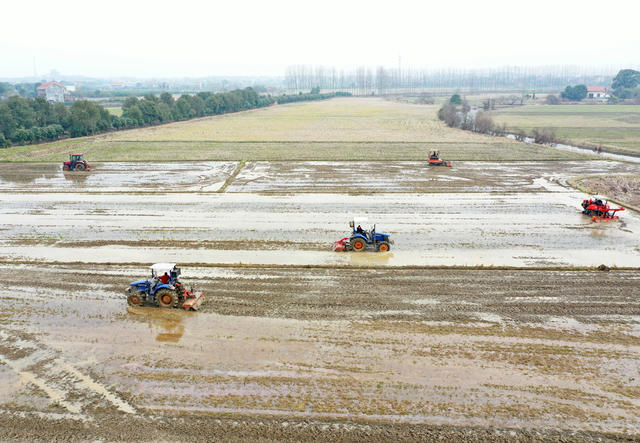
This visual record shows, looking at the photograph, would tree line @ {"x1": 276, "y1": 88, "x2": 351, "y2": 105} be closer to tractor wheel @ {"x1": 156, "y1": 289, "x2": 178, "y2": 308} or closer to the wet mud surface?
the wet mud surface

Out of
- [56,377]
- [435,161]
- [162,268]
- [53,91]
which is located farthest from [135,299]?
[53,91]

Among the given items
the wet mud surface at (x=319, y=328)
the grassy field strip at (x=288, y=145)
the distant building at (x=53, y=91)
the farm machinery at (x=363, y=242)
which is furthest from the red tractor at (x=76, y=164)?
the distant building at (x=53, y=91)

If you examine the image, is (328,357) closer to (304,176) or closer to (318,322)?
(318,322)

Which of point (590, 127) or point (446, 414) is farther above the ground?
point (590, 127)

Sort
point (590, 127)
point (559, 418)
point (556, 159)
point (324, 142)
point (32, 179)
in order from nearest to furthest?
point (559, 418), point (32, 179), point (556, 159), point (324, 142), point (590, 127)

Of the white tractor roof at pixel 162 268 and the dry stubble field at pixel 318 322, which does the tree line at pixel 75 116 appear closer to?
the dry stubble field at pixel 318 322

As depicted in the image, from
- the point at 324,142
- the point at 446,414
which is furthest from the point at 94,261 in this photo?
the point at 324,142

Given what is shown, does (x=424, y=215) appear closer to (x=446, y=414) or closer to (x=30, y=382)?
(x=446, y=414)
